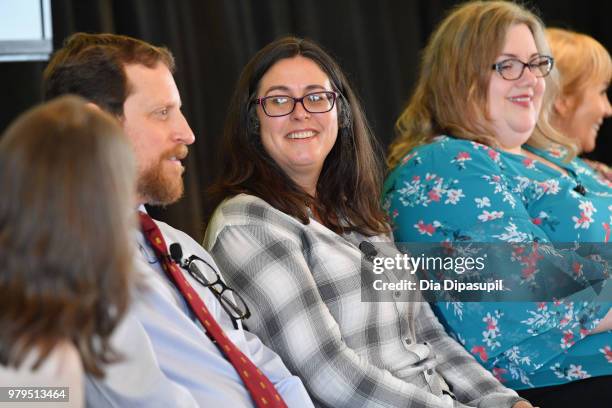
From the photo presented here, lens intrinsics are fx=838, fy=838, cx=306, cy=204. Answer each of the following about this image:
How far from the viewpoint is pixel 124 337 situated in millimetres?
1276

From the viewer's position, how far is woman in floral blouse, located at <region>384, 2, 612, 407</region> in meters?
2.19

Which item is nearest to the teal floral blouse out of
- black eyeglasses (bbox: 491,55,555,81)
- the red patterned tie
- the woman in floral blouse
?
the woman in floral blouse

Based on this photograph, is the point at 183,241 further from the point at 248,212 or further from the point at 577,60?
the point at 577,60

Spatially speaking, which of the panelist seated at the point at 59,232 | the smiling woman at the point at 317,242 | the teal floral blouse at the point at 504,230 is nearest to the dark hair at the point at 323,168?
the smiling woman at the point at 317,242

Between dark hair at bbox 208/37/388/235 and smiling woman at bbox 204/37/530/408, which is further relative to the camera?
dark hair at bbox 208/37/388/235

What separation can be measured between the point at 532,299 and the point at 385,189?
1.75 ft

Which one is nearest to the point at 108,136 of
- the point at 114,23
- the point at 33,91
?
the point at 33,91

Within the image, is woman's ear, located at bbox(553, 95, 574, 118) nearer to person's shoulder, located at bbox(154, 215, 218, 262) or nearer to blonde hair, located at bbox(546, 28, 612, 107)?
blonde hair, located at bbox(546, 28, 612, 107)

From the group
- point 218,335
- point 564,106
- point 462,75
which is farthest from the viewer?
point 564,106

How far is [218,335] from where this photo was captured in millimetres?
1624

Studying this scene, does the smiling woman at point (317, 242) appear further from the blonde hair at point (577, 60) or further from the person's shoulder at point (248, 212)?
the blonde hair at point (577, 60)

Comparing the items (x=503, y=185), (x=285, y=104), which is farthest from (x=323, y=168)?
(x=503, y=185)

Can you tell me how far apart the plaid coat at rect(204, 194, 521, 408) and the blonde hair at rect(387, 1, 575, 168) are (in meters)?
0.58

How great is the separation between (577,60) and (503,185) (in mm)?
1203
